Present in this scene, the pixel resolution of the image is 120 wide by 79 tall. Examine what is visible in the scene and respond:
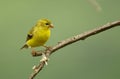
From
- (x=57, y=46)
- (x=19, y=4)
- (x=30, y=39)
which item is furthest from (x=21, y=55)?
(x=57, y=46)

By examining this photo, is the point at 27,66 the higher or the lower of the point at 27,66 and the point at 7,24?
the lower

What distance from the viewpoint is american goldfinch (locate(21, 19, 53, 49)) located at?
1.91 meters

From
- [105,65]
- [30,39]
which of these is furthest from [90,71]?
[30,39]

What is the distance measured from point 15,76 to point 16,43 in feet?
2.13

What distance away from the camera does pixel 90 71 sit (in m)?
3.50

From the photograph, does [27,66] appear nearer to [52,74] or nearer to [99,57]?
[52,74]

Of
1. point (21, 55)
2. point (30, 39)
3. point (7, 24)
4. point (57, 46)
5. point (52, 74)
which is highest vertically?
point (7, 24)

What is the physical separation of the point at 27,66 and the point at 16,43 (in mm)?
318

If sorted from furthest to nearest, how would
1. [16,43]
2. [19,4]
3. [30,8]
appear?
[19,4] < [30,8] < [16,43]

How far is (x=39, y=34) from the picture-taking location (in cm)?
201

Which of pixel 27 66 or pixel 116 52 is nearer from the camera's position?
pixel 27 66

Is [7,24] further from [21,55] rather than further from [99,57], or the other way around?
[99,57]

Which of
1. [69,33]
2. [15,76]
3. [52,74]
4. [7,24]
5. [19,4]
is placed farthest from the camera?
[19,4]

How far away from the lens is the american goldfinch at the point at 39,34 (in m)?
1.91
